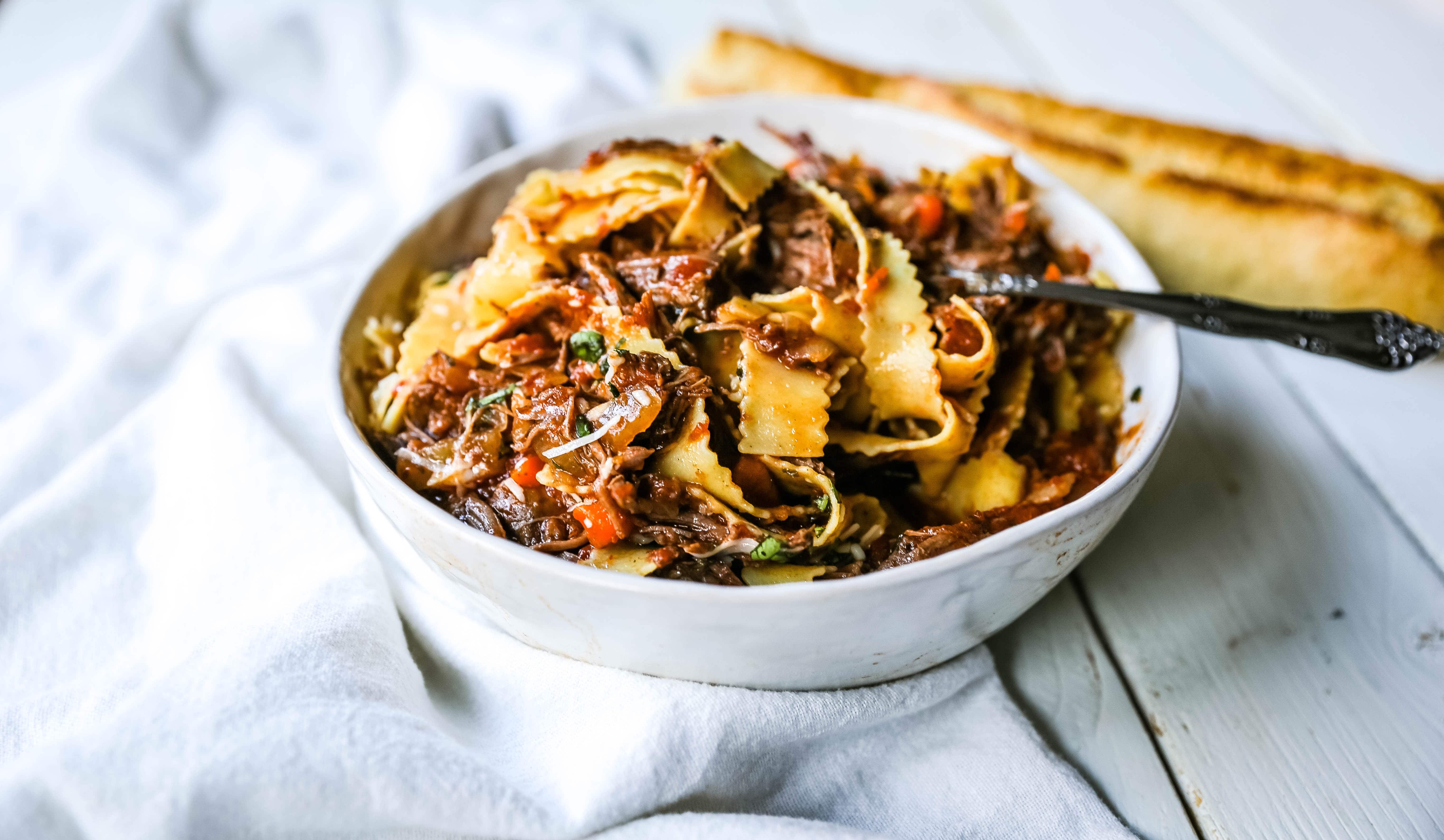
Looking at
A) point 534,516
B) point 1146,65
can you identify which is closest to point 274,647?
point 534,516

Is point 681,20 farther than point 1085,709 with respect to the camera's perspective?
Yes

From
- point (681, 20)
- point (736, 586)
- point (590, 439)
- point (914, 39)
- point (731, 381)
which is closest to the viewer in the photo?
point (736, 586)

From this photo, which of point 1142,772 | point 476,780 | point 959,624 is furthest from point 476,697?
point 1142,772

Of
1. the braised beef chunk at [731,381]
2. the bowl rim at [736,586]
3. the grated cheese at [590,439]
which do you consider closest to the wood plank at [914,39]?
the bowl rim at [736,586]

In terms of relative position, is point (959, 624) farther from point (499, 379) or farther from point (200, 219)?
point (200, 219)

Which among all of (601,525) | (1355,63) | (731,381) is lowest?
(1355,63)

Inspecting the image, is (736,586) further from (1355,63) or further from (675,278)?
(1355,63)

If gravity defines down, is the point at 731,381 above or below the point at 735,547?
above

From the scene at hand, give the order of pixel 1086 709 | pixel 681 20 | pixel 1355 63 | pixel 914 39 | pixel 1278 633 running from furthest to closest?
pixel 681 20 < pixel 914 39 < pixel 1355 63 < pixel 1278 633 < pixel 1086 709
